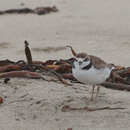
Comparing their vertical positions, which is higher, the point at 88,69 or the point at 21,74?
the point at 88,69

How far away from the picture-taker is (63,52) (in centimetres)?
639

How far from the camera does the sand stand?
314 cm

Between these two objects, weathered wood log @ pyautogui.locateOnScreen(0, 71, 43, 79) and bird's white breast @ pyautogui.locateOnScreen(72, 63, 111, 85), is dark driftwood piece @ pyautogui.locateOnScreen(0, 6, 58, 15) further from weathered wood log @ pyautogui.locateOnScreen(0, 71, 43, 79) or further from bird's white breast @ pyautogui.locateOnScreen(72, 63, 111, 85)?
bird's white breast @ pyautogui.locateOnScreen(72, 63, 111, 85)

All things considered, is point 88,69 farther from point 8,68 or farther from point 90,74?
point 8,68

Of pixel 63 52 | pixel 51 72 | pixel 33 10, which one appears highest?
pixel 33 10

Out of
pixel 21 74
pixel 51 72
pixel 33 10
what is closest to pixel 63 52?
pixel 51 72

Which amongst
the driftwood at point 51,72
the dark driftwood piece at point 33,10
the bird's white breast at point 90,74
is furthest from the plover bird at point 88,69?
the dark driftwood piece at point 33,10

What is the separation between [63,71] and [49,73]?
0.21 metres

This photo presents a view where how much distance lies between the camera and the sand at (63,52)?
10.3 ft

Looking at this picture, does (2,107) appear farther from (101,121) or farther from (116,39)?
(116,39)

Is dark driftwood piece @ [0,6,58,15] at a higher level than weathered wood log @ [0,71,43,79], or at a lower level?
higher

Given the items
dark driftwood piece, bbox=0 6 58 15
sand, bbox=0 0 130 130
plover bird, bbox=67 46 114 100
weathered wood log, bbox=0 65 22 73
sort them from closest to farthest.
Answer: sand, bbox=0 0 130 130
plover bird, bbox=67 46 114 100
weathered wood log, bbox=0 65 22 73
dark driftwood piece, bbox=0 6 58 15

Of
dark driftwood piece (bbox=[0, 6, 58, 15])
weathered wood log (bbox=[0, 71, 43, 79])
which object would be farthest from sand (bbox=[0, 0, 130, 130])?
dark driftwood piece (bbox=[0, 6, 58, 15])

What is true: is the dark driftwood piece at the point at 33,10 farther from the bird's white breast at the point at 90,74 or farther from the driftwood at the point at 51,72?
the bird's white breast at the point at 90,74
